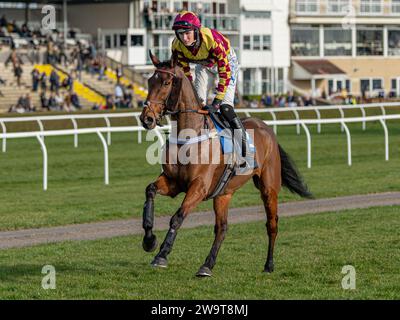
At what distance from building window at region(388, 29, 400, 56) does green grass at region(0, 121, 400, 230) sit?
38.2m

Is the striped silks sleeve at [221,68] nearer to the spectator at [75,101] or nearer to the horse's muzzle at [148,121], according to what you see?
the horse's muzzle at [148,121]

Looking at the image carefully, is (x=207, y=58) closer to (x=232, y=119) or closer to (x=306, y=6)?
(x=232, y=119)

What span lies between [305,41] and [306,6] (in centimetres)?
205

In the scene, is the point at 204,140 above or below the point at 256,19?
below

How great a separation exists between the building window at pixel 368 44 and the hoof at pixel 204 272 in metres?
59.2

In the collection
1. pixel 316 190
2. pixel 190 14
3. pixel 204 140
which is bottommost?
pixel 316 190

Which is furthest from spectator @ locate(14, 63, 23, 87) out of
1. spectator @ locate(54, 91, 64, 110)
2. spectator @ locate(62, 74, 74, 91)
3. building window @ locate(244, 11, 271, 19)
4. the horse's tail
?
the horse's tail

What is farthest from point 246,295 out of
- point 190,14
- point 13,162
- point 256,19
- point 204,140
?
point 256,19

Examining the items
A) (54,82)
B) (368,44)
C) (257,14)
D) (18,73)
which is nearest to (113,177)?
(54,82)

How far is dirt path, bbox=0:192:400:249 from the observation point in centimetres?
1175

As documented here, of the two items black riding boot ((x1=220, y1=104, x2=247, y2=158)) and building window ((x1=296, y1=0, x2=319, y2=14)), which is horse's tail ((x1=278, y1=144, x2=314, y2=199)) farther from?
building window ((x1=296, y1=0, x2=319, y2=14))

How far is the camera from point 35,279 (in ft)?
28.1
